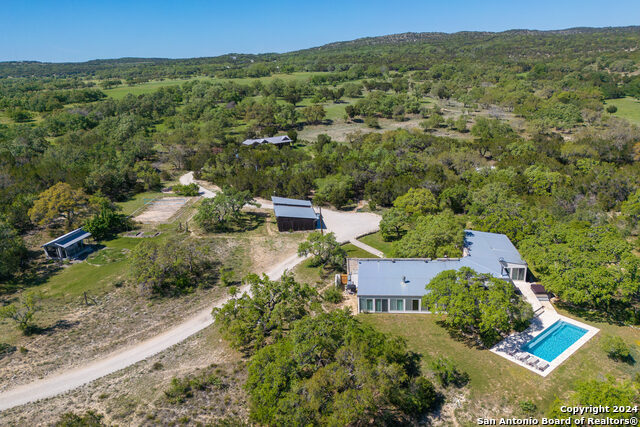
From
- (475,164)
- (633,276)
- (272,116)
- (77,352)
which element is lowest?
(77,352)

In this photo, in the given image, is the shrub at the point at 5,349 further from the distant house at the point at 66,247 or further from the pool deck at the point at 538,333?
the pool deck at the point at 538,333

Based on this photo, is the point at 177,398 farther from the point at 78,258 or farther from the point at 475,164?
the point at 475,164

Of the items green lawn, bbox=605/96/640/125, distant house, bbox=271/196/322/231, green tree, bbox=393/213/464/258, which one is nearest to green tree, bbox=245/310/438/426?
green tree, bbox=393/213/464/258

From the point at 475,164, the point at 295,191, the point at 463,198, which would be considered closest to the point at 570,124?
the point at 475,164

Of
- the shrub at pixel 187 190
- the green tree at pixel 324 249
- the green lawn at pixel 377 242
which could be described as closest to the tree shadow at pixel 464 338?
Answer: the green tree at pixel 324 249

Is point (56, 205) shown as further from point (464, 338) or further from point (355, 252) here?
point (464, 338)

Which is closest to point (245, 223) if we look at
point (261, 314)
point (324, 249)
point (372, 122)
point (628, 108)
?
point (324, 249)

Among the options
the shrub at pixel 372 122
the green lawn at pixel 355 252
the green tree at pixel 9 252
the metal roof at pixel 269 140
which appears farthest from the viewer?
the shrub at pixel 372 122
